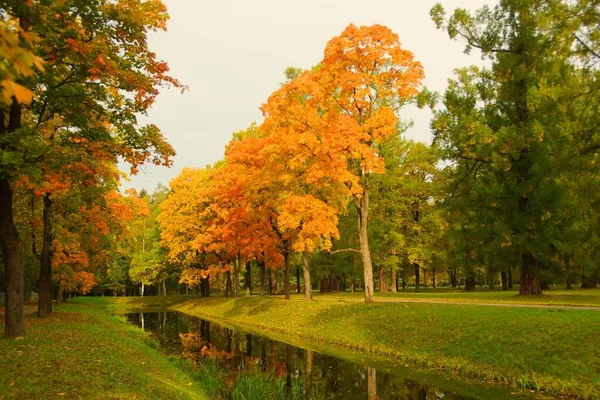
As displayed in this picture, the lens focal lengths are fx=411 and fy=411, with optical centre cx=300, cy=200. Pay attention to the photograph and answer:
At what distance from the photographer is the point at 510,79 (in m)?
28.4

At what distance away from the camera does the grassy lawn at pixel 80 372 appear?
9.50 metres

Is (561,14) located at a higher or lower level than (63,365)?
higher

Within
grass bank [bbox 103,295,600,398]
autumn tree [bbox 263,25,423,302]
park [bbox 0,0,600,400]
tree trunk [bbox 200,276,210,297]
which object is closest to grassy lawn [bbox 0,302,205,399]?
park [bbox 0,0,600,400]

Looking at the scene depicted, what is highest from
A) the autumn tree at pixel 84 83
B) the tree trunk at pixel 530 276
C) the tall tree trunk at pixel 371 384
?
the autumn tree at pixel 84 83

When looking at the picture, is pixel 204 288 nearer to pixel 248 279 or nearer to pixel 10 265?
pixel 248 279

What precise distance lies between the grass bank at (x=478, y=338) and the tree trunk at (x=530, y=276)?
9767 millimetres

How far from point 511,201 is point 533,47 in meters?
10.7

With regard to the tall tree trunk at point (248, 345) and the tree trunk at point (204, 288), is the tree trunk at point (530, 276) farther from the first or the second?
the tree trunk at point (204, 288)

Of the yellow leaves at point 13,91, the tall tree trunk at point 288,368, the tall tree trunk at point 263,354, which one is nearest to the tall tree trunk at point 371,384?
the tall tree trunk at point 288,368

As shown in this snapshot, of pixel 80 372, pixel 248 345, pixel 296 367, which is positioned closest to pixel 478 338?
pixel 296 367

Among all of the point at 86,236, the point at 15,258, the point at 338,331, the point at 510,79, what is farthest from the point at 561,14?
the point at 86,236

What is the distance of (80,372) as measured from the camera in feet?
36.8

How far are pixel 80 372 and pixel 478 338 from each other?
48.3 ft

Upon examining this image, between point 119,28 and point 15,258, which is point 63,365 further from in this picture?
point 119,28
